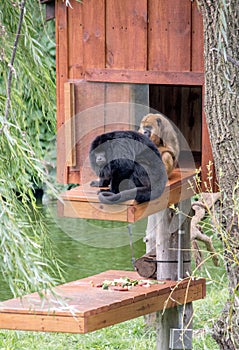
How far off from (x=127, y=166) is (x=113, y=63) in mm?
885

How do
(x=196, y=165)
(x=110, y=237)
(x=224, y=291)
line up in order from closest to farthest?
(x=196, y=165)
(x=224, y=291)
(x=110, y=237)

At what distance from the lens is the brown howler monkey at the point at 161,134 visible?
16.8ft

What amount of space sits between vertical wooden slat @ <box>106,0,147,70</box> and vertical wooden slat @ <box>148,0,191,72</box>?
0.05m

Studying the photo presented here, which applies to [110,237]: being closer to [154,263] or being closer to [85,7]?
[154,263]

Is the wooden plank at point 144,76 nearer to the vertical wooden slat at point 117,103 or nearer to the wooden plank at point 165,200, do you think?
the vertical wooden slat at point 117,103

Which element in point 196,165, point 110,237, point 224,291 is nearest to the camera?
point 196,165

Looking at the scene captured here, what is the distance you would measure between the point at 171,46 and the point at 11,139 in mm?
1950

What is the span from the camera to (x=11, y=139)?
308cm

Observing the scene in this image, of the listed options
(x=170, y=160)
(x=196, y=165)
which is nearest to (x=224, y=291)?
(x=196, y=165)

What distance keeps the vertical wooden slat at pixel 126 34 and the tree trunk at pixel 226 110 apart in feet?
2.45

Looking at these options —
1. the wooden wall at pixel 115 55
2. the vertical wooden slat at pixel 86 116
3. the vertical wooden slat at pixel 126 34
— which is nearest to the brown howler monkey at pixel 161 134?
the wooden wall at pixel 115 55

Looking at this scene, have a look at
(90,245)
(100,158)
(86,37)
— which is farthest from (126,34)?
(90,245)

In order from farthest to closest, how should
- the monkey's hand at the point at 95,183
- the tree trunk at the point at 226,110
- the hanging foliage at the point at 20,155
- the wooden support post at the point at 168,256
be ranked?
the wooden support post at the point at 168,256 → the monkey's hand at the point at 95,183 → the tree trunk at the point at 226,110 → the hanging foliage at the point at 20,155

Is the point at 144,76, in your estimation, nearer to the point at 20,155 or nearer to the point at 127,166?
the point at 127,166
